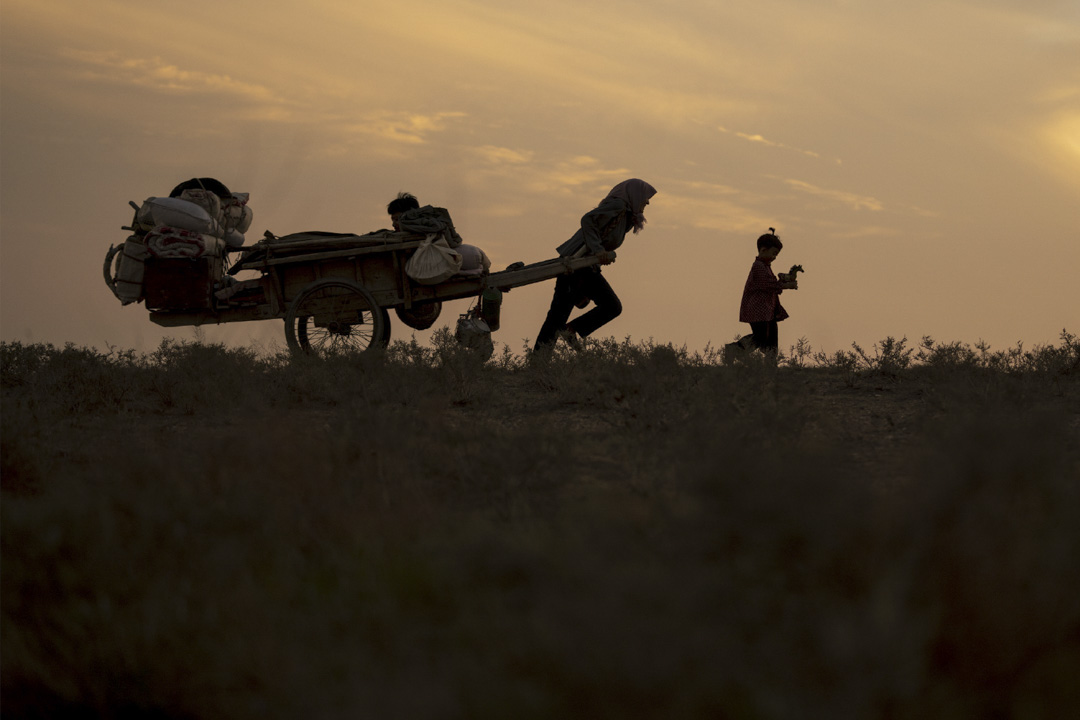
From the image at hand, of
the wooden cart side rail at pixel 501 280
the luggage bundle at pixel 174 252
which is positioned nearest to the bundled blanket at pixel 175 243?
the luggage bundle at pixel 174 252

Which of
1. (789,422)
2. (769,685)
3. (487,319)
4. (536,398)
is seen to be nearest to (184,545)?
(769,685)

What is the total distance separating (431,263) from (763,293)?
370 centimetres

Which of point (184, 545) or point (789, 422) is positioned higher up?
point (789, 422)

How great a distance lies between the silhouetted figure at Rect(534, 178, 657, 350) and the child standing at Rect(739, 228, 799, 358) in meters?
1.40

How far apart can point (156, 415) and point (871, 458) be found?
512cm

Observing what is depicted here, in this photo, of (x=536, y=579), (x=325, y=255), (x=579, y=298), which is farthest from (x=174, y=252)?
(x=536, y=579)

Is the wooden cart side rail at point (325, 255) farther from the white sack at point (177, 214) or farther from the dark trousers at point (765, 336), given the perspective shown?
the dark trousers at point (765, 336)

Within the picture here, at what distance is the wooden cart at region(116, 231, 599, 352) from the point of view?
398 inches

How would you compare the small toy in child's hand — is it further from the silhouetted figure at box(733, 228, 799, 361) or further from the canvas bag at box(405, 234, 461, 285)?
the canvas bag at box(405, 234, 461, 285)

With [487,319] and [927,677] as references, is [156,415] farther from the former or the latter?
[927,677]

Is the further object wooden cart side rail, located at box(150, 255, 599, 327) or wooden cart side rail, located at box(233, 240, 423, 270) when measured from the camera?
wooden cart side rail, located at box(150, 255, 599, 327)

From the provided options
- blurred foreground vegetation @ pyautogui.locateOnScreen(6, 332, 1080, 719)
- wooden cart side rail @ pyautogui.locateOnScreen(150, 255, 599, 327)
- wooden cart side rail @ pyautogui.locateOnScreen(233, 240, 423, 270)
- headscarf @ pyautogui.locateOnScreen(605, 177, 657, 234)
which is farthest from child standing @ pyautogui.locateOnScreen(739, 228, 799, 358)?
blurred foreground vegetation @ pyautogui.locateOnScreen(6, 332, 1080, 719)

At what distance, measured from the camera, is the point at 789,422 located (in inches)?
221

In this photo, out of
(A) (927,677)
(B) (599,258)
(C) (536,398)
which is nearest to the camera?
(A) (927,677)
